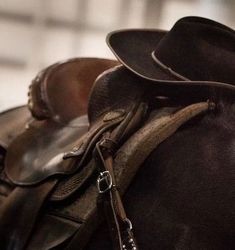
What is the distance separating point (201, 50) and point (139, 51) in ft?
0.51

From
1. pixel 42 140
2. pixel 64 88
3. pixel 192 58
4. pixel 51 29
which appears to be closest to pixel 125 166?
pixel 192 58

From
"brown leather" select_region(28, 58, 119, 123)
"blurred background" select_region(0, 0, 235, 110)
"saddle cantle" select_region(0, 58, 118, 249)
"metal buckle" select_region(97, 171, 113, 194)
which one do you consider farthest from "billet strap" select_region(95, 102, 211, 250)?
"blurred background" select_region(0, 0, 235, 110)

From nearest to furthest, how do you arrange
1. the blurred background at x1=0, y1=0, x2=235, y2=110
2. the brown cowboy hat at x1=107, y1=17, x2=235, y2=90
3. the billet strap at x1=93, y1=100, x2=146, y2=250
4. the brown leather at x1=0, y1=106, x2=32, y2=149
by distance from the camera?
the billet strap at x1=93, y1=100, x2=146, y2=250 < the brown cowboy hat at x1=107, y1=17, x2=235, y2=90 < the brown leather at x1=0, y1=106, x2=32, y2=149 < the blurred background at x1=0, y1=0, x2=235, y2=110

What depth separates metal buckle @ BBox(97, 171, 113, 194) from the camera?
2.13 feet

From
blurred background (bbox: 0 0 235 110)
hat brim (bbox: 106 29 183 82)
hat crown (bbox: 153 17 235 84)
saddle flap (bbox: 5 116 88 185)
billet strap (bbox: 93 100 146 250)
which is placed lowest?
blurred background (bbox: 0 0 235 110)

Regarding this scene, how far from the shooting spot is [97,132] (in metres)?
0.75

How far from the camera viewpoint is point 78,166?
0.76 meters

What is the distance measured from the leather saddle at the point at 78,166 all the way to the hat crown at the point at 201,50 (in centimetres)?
5

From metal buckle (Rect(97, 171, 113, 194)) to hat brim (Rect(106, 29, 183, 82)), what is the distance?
170 mm

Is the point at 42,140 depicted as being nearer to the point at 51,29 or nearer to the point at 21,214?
the point at 21,214

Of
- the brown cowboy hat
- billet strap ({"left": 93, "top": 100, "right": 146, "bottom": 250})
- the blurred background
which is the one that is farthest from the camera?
the blurred background

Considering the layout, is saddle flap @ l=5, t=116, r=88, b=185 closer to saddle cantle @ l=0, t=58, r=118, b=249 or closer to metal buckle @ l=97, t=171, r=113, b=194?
saddle cantle @ l=0, t=58, r=118, b=249

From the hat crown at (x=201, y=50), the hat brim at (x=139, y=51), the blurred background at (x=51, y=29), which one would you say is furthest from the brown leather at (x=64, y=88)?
the blurred background at (x=51, y=29)

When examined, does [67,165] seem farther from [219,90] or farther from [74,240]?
[219,90]
